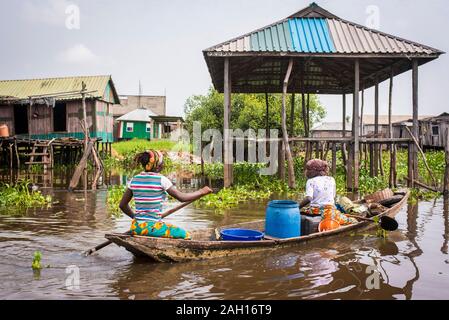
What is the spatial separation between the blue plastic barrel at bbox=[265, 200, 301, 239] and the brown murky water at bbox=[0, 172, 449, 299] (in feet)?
A: 0.91

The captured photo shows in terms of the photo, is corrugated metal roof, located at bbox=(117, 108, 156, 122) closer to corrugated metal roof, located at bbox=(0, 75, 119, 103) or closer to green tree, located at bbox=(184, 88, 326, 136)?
green tree, located at bbox=(184, 88, 326, 136)

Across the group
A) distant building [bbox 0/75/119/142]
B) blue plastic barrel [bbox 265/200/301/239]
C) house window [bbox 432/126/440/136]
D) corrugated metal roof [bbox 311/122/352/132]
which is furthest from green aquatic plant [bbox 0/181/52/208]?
corrugated metal roof [bbox 311/122/352/132]

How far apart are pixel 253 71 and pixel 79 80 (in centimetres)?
1739

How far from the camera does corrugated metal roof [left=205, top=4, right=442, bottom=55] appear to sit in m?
12.5

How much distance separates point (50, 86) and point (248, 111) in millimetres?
15543

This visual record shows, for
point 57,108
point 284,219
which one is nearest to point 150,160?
point 284,219

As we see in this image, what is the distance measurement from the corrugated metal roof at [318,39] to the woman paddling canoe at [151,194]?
7497mm

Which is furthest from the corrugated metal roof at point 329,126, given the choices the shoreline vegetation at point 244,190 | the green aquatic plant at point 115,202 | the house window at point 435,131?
the green aquatic plant at point 115,202

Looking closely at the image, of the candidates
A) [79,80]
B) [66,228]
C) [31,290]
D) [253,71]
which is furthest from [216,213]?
[79,80]

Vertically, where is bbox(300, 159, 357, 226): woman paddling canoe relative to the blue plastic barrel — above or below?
above

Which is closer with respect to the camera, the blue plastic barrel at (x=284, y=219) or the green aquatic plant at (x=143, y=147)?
the blue plastic barrel at (x=284, y=219)

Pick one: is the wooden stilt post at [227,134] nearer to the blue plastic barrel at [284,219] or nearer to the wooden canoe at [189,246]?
the blue plastic barrel at [284,219]

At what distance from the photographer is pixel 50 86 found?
28859 mm

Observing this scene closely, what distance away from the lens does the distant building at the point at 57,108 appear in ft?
86.6
